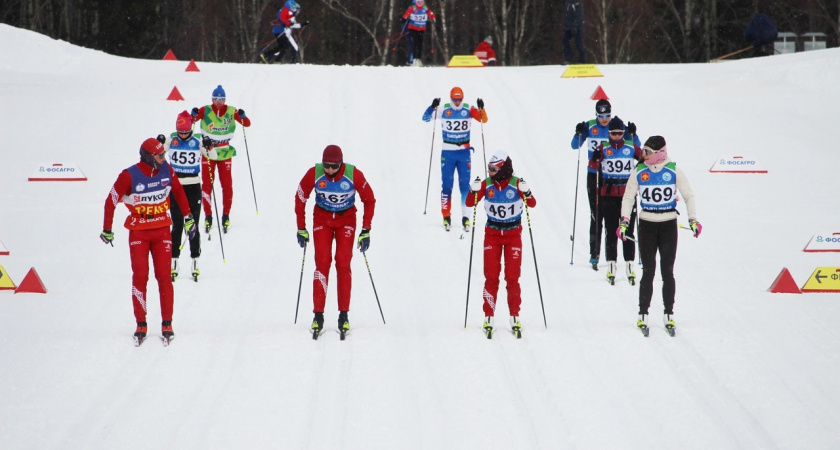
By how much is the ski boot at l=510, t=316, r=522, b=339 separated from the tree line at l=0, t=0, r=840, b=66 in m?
24.6

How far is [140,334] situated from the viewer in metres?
8.23

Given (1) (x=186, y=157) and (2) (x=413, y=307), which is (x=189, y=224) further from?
(2) (x=413, y=307)

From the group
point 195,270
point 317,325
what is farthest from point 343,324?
point 195,270

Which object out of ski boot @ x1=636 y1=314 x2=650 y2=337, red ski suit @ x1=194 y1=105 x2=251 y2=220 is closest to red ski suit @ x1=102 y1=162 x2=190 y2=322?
red ski suit @ x1=194 y1=105 x2=251 y2=220

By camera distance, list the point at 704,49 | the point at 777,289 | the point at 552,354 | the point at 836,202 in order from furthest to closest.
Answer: the point at 704,49 → the point at 836,202 → the point at 777,289 → the point at 552,354

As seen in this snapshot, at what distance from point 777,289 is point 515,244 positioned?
3.28 metres

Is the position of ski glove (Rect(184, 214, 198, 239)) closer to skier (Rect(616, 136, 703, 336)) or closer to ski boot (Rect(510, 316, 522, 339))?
ski boot (Rect(510, 316, 522, 339))

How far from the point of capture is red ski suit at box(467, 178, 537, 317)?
838 cm

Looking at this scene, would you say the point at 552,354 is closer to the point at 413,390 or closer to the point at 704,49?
the point at 413,390

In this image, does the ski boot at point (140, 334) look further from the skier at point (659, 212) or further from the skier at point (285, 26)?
the skier at point (285, 26)

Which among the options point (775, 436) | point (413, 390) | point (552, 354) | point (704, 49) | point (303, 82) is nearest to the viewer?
point (775, 436)

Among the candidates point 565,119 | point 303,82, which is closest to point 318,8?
point 303,82

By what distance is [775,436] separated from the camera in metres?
6.52

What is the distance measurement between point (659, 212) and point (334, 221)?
3015 millimetres
